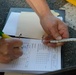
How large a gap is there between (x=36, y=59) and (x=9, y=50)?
0.37ft

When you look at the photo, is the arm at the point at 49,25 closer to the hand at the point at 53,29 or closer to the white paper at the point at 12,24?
the hand at the point at 53,29

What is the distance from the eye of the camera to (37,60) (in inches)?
31.4

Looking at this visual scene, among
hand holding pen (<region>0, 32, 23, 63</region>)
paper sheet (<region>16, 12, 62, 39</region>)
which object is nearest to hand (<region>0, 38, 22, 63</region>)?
hand holding pen (<region>0, 32, 23, 63</region>)

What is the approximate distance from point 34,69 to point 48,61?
0.23 ft

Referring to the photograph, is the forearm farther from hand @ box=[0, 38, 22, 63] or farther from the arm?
hand @ box=[0, 38, 22, 63]

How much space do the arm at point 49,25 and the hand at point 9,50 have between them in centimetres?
12

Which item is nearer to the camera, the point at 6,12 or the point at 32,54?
the point at 32,54

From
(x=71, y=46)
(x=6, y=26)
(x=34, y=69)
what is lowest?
(x=34, y=69)

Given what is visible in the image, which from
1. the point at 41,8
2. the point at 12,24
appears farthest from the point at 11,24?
the point at 41,8

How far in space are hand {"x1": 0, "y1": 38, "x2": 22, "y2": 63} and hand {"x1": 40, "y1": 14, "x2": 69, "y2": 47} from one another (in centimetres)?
12

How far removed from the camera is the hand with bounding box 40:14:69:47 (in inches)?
33.7

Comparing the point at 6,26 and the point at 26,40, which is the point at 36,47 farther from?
the point at 6,26

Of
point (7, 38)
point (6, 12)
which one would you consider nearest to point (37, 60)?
Result: point (7, 38)

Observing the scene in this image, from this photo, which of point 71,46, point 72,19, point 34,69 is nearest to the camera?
point 34,69
